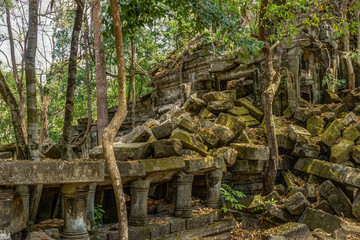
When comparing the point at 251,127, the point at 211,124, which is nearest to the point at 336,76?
the point at 251,127

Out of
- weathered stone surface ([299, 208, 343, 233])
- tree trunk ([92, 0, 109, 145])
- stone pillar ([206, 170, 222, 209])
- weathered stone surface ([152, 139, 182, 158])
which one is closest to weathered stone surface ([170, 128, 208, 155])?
stone pillar ([206, 170, 222, 209])

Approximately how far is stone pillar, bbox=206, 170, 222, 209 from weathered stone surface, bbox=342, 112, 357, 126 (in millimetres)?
4529

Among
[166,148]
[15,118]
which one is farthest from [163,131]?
[15,118]

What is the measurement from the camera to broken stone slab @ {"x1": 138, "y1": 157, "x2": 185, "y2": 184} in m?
4.54

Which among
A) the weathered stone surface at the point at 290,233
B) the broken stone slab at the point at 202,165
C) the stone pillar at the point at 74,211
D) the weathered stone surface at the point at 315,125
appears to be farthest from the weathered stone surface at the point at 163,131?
the weathered stone surface at the point at 315,125

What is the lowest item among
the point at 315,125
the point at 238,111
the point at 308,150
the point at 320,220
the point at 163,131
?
the point at 320,220

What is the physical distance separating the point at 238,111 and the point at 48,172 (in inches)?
255

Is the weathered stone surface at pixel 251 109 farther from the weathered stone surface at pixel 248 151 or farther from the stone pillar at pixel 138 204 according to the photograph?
the stone pillar at pixel 138 204

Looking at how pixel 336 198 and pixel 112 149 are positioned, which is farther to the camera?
pixel 336 198

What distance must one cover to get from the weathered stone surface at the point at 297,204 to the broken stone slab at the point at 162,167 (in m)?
2.73

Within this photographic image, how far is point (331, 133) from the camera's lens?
7.91m

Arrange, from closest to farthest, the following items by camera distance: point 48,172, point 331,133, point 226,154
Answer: point 48,172, point 226,154, point 331,133

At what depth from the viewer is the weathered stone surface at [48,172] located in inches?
→ 113

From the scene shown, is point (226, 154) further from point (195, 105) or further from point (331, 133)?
point (331, 133)
